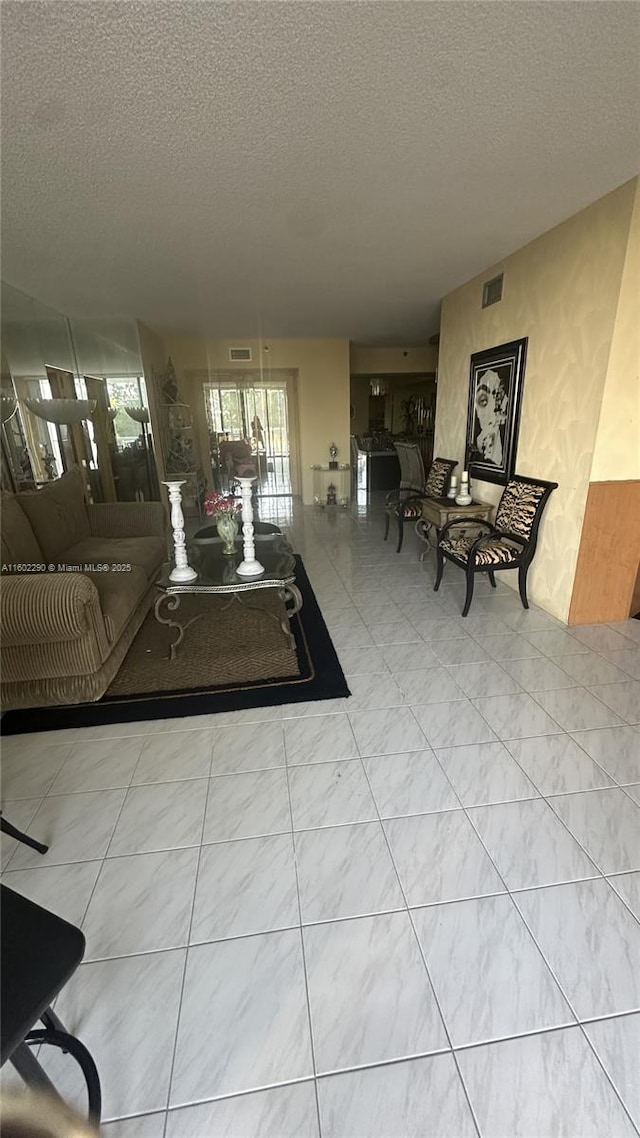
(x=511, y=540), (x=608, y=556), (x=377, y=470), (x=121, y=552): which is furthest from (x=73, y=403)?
(x=377, y=470)

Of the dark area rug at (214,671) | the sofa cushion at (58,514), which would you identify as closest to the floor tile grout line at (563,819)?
the dark area rug at (214,671)

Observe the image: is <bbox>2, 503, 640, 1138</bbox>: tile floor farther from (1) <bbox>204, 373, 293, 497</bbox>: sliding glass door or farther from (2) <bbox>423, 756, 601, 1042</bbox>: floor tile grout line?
(1) <bbox>204, 373, 293, 497</bbox>: sliding glass door

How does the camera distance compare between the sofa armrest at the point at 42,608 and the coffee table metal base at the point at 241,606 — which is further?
the coffee table metal base at the point at 241,606

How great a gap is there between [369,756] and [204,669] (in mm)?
1103

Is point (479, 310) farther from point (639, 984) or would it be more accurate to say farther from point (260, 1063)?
point (260, 1063)

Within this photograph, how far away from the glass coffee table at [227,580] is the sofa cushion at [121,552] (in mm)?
300

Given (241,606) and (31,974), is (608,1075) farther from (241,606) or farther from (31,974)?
(241,606)

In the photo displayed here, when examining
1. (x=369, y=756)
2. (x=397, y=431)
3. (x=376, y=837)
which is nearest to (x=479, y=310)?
(x=369, y=756)

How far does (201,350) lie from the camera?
702cm

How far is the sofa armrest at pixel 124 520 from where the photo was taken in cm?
378

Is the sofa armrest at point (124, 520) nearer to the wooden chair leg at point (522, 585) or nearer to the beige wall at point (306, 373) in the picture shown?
the wooden chair leg at point (522, 585)

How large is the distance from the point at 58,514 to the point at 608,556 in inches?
143

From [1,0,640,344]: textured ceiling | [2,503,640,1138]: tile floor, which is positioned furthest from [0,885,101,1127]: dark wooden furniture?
[1,0,640,344]: textured ceiling

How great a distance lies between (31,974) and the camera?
29.8 inches
